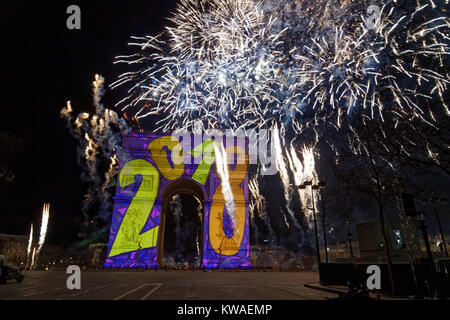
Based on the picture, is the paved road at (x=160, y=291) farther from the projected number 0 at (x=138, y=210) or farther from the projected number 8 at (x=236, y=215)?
the projected number 8 at (x=236, y=215)

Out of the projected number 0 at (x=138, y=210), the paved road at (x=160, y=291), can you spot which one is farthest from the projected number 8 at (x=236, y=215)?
the paved road at (x=160, y=291)

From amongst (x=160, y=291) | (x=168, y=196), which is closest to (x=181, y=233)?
(x=168, y=196)

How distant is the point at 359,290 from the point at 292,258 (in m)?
43.3

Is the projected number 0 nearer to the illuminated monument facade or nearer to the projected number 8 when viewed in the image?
the illuminated monument facade

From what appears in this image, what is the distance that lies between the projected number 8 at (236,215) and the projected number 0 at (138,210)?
758 cm

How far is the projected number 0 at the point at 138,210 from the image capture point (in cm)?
3391

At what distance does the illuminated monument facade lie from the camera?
3416 centimetres

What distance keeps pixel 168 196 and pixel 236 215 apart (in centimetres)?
1049

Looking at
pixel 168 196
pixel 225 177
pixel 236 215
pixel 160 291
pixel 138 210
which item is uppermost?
pixel 225 177

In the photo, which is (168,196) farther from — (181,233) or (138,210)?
(181,233)

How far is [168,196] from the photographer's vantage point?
4041cm

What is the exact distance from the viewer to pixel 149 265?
1315 inches
